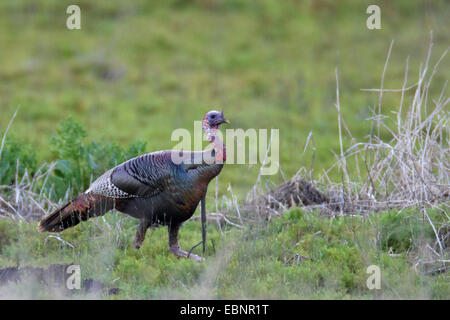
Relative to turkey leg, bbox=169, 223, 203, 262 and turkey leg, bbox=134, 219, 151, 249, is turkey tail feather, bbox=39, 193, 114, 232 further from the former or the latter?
turkey leg, bbox=169, 223, 203, 262

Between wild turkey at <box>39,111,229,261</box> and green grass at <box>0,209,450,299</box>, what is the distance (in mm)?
280

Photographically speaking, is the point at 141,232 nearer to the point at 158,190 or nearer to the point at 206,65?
the point at 158,190

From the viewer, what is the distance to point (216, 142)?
6125 mm

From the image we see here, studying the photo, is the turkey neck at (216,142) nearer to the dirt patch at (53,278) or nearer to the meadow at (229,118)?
the meadow at (229,118)

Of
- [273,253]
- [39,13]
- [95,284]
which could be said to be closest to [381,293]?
[273,253]

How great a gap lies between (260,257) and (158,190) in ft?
3.45

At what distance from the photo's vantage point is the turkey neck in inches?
239

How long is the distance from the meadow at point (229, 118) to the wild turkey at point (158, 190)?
289mm

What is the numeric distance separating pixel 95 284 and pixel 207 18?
1260 cm

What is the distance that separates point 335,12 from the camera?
1817 cm

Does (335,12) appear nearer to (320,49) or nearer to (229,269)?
(320,49)

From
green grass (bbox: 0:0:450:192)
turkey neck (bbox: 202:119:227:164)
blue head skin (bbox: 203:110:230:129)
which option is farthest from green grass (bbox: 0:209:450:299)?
green grass (bbox: 0:0:450:192)

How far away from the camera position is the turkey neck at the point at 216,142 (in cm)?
608

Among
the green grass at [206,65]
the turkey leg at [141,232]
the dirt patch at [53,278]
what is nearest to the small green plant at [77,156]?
the turkey leg at [141,232]
